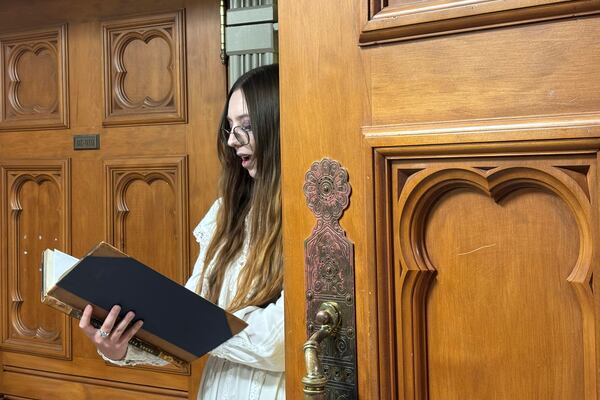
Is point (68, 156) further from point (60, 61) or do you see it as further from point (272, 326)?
point (272, 326)

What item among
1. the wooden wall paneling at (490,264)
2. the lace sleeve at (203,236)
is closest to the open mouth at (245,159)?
the lace sleeve at (203,236)

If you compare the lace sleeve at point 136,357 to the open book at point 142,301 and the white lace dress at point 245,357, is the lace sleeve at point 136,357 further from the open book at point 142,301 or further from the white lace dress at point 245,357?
the open book at point 142,301

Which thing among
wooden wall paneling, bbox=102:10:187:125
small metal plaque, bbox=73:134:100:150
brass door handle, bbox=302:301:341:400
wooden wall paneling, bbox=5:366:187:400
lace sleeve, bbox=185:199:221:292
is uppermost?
wooden wall paneling, bbox=102:10:187:125

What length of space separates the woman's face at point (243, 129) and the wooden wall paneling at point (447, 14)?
62cm

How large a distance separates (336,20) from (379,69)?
0.08 meters

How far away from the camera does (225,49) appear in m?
1.69

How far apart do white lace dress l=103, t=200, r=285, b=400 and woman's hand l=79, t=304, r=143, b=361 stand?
0.29 feet

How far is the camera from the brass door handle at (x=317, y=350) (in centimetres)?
85

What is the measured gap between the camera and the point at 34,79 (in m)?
2.01

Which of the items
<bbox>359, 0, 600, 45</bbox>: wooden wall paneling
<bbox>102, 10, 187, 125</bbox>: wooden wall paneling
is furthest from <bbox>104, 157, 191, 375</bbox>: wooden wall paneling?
<bbox>359, 0, 600, 45</bbox>: wooden wall paneling

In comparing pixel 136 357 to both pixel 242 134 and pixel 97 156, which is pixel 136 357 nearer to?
pixel 242 134

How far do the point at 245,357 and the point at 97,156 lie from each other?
0.77m

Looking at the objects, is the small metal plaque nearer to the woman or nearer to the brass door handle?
the woman

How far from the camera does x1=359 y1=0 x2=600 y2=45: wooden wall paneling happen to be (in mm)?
771
